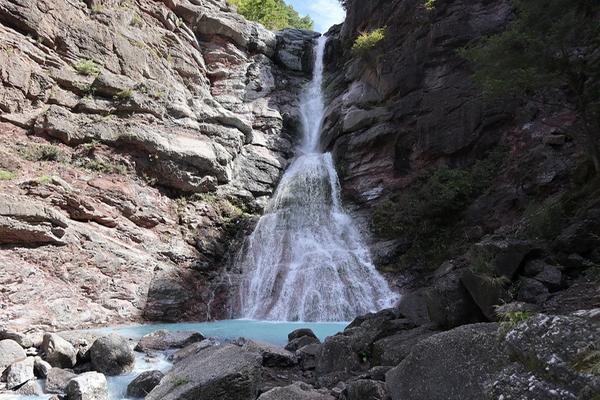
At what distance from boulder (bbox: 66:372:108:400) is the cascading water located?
8879 mm

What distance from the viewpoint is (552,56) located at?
10227 mm

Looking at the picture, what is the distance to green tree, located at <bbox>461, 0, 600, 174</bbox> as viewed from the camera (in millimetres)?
9805

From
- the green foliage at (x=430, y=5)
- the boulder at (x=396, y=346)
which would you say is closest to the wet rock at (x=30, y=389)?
the boulder at (x=396, y=346)

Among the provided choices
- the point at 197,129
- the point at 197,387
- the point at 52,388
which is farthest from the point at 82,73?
the point at 197,387

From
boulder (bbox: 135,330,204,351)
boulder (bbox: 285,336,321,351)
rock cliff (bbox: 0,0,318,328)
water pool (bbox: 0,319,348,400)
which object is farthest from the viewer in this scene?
rock cliff (bbox: 0,0,318,328)

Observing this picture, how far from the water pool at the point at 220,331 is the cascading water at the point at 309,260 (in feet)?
3.51

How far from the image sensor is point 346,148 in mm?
23141

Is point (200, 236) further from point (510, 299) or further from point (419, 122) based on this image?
point (510, 299)

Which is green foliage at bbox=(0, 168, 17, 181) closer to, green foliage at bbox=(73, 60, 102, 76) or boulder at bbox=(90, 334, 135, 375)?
green foliage at bbox=(73, 60, 102, 76)

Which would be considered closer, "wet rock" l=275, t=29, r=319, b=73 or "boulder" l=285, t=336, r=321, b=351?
"boulder" l=285, t=336, r=321, b=351

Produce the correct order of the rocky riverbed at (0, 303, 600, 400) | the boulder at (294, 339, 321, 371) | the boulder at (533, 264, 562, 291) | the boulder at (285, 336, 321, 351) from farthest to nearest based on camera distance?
the boulder at (285, 336, 321, 351) → the boulder at (294, 339, 321, 371) → the boulder at (533, 264, 562, 291) → the rocky riverbed at (0, 303, 600, 400)

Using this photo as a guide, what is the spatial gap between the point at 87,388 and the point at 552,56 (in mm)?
12453

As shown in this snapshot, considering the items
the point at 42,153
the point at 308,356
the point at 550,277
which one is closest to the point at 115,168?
the point at 42,153

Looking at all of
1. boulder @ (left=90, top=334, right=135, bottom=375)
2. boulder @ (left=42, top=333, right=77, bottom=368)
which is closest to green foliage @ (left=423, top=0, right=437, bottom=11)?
boulder @ (left=90, top=334, right=135, bottom=375)
